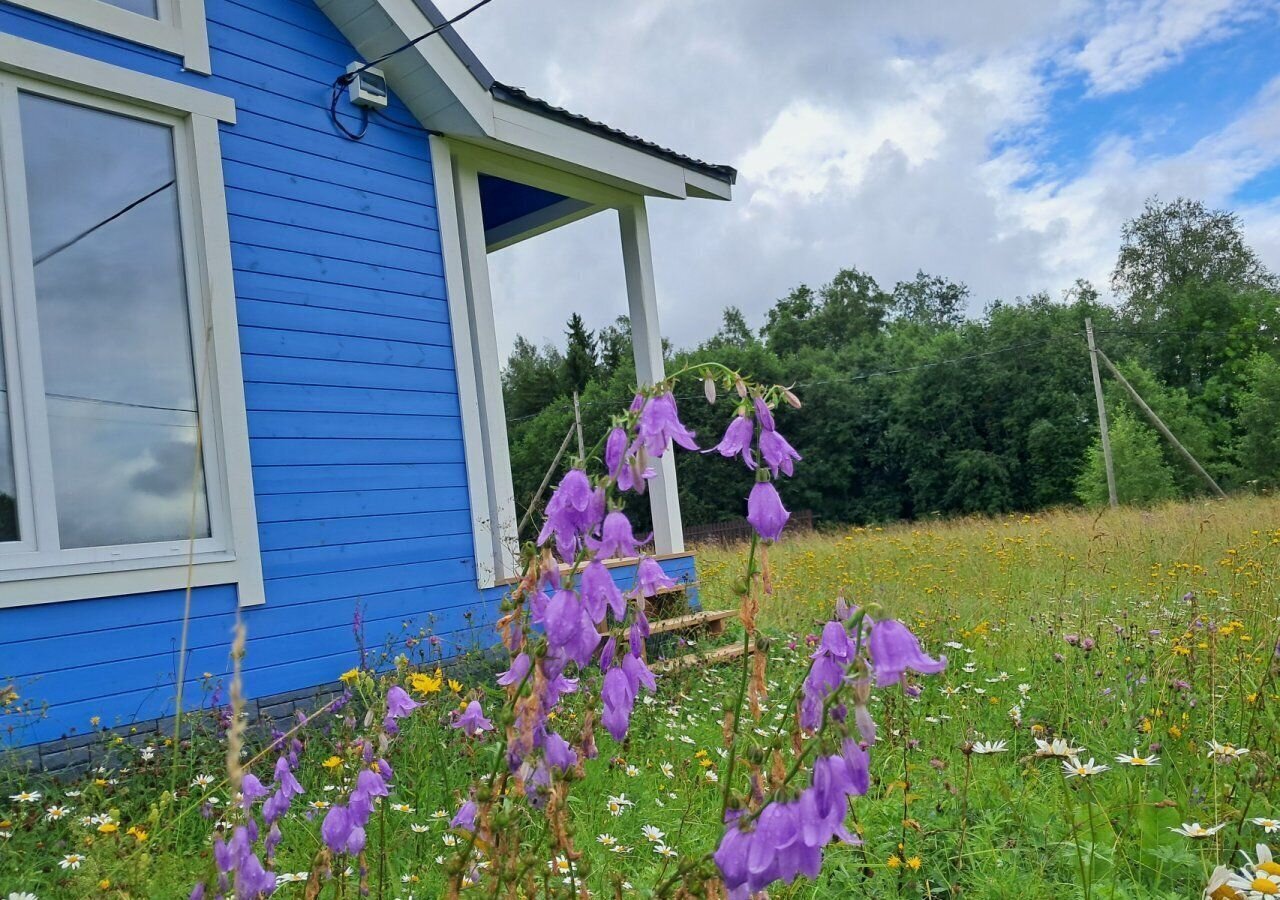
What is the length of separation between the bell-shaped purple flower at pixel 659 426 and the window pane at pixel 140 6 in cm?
403

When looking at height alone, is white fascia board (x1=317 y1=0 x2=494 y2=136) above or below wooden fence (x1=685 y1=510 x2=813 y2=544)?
above

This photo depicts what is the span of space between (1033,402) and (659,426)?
91.8ft

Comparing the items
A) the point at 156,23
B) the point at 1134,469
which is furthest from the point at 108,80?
the point at 1134,469

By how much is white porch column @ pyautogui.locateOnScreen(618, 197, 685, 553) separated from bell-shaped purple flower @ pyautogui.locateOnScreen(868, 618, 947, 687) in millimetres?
5132

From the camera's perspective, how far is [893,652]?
3.36 ft

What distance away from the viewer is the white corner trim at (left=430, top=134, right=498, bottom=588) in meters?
5.15

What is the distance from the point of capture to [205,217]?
4172 mm

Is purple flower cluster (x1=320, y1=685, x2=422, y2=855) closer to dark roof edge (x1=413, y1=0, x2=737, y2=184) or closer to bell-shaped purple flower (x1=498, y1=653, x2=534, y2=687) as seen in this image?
bell-shaped purple flower (x1=498, y1=653, x2=534, y2=687)

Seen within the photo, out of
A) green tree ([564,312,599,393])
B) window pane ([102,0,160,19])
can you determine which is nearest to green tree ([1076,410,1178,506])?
green tree ([564,312,599,393])

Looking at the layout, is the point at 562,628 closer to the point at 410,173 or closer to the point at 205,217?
the point at 205,217

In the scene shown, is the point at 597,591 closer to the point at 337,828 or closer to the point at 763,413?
the point at 763,413

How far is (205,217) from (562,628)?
148 inches

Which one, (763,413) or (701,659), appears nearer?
(763,413)

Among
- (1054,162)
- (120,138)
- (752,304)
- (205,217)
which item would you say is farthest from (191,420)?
(752,304)
